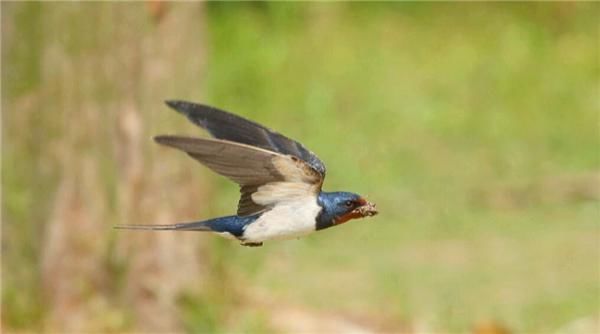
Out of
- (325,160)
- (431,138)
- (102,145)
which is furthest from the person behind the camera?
(431,138)

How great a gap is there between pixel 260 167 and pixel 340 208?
14 centimetres

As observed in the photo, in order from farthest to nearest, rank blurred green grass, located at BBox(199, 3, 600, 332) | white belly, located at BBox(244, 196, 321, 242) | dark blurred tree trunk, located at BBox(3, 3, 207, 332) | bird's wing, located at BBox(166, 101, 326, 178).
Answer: blurred green grass, located at BBox(199, 3, 600, 332) → dark blurred tree trunk, located at BBox(3, 3, 207, 332) → bird's wing, located at BBox(166, 101, 326, 178) → white belly, located at BBox(244, 196, 321, 242)

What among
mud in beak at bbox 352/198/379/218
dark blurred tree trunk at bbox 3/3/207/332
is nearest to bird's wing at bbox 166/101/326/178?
mud in beak at bbox 352/198/379/218

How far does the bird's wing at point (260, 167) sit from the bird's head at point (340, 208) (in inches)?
1.2

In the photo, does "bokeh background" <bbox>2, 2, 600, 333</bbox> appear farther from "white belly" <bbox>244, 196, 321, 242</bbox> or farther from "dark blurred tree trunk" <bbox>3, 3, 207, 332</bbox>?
"white belly" <bbox>244, 196, 321, 242</bbox>

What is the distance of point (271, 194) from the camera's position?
7.91 feet

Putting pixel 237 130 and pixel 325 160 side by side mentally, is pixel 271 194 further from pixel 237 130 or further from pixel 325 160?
pixel 325 160

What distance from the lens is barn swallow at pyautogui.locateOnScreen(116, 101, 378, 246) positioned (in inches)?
91.0

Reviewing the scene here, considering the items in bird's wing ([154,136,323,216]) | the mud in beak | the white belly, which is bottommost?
the white belly

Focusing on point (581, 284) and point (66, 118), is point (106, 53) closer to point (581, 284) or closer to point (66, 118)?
point (66, 118)

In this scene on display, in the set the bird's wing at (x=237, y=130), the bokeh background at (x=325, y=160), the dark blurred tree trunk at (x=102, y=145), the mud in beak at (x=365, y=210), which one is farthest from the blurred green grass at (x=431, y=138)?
the mud in beak at (x=365, y=210)

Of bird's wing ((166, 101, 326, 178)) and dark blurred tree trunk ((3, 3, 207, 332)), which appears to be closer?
bird's wing ((166, 101, 326, 178))

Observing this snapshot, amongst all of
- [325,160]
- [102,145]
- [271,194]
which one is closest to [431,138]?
[325,160]

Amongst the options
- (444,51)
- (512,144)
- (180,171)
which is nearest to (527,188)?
(512,144)
